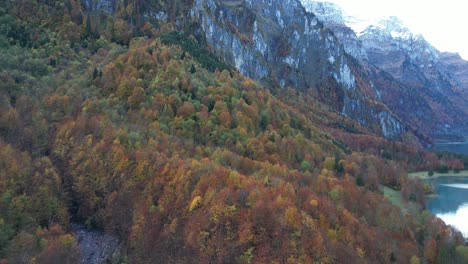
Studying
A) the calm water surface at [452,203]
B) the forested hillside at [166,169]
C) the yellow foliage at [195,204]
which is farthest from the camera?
the calm water surface at [452,203]

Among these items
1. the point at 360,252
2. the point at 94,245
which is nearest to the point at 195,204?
the point at 94,245

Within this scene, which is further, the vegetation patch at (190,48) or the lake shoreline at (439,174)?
the lake shoreline at (439,174)

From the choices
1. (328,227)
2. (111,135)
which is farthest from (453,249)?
(111,135)

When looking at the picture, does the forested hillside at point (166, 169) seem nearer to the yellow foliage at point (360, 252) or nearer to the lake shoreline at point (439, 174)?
the yellow foliage at point (360, 252)

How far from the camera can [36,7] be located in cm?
11888

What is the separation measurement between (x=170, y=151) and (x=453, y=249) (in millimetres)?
47905

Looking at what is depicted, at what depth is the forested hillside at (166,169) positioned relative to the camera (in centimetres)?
6019

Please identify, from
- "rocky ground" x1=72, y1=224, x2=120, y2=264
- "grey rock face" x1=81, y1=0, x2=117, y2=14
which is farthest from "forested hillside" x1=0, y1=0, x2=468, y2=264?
"grey rock face" x1=81, y1=0, x2=117, y2=14

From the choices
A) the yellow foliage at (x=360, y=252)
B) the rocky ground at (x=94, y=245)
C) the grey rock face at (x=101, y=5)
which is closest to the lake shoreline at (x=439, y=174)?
the yellow foliage at (x=360, y=252)

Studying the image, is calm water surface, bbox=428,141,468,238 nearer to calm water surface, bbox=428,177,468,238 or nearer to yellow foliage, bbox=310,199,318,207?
calm water surface, bbox=428,177,468,238

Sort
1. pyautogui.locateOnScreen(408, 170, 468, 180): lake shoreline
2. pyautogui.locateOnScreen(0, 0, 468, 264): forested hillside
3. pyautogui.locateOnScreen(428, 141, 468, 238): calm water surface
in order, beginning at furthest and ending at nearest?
pyautogui.locateOnScreen(408, 170, 468, 180): lake shoreline < pyautogui.locateOnScreen(428, 141, 468, 238): calm water surface < pyautogui.locateOnScreen(0, 0, 468, 264): forested hillside

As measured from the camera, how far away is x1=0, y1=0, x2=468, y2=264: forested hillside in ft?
197

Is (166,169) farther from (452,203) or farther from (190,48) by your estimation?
(452,203)

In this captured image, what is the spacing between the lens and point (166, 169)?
71750 millimetres
